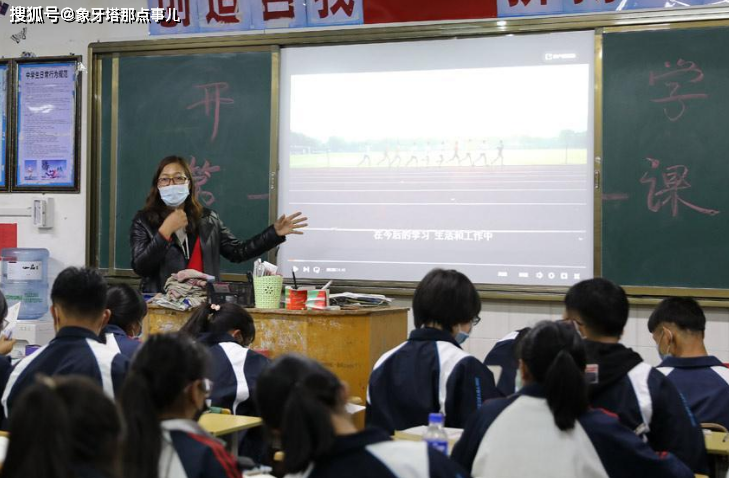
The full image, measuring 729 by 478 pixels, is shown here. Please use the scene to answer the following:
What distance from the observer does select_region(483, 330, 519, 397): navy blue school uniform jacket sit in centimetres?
357

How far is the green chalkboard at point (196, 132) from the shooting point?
5484 mm

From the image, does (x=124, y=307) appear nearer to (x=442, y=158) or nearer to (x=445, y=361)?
(x=445, y=361)

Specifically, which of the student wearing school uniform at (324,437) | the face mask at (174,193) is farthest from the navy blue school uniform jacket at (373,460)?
the face mask at (174,193)

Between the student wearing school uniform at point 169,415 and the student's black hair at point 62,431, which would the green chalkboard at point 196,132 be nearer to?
the student wearing school uniform at point 169,415

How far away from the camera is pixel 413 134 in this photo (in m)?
5.22

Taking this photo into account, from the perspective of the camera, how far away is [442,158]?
5168mm

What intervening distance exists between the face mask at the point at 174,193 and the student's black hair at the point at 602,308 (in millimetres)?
2544

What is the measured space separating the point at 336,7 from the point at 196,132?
Result: 1162 millimetres

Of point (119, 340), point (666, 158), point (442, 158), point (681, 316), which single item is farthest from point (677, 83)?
point (119, 340)

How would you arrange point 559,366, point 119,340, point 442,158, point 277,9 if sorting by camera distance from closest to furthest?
point 559,366
point 119,340
point 442,158
point 277,9

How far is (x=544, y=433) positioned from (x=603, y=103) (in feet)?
10.4

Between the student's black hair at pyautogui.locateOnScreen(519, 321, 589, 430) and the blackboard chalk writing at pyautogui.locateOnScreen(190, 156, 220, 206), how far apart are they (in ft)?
Result: 12.1

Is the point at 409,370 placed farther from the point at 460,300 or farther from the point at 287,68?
the point at 287,68

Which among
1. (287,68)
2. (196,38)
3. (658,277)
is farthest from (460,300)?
(196,38)
